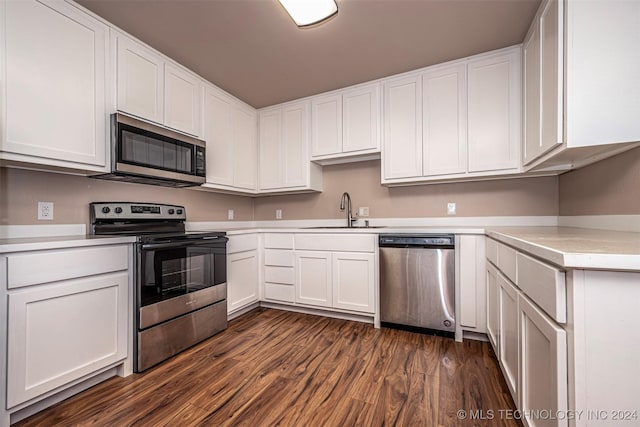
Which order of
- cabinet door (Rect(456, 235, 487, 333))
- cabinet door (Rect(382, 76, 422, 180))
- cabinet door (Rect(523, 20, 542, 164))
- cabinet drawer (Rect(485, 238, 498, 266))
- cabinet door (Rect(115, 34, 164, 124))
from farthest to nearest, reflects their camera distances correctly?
1. cabinet door (Rect(382, 76, 422, 180))
2. cabinet door (Rect(456, 235, 487, 333))
3. cabinet door (Rect(115, 34, 164, 124))
4. cabinet door (Rect(523, 20, 542, 164))
5. cabinet drawer (Rect(485, 238, 498, 266))

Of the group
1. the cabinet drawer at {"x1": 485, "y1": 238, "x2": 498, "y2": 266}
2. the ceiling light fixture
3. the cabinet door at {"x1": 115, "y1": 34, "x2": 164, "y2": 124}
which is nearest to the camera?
the ceiling light fixture

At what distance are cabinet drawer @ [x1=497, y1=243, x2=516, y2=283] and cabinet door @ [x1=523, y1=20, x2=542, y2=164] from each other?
0.81 m

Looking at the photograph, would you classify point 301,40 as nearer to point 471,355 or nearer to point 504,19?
→ point 504,19

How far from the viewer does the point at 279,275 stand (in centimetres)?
296

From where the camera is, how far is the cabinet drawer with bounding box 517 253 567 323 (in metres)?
0.81

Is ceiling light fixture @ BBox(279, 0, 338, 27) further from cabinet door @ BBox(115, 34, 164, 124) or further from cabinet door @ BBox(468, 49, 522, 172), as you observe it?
cabinet door @ BBox(468, 49, 522, 172)

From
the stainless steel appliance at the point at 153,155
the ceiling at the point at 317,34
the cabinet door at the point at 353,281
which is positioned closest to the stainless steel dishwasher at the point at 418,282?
the cabinet door at the point at 353,281

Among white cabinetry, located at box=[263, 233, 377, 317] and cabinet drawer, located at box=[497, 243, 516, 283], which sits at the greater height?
cabinet drawer, located at box=[497, 243, 516, 283]

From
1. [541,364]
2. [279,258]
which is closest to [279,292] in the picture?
[279,258]

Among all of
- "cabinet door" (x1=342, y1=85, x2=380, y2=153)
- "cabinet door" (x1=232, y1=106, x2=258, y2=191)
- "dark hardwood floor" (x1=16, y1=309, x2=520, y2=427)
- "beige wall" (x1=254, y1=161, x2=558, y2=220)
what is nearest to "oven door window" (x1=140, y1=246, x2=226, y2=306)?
"dark hardwood floor" (x1=16, y1=309, x2=520, y2=427)

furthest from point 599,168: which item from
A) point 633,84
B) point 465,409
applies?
point 465,409

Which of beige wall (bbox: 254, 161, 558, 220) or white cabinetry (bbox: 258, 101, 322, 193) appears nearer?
beige wall (bbox: 254, 161, 558, 220)

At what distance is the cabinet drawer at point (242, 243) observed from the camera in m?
2.69

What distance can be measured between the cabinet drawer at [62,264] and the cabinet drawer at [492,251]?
2383 millimetres
